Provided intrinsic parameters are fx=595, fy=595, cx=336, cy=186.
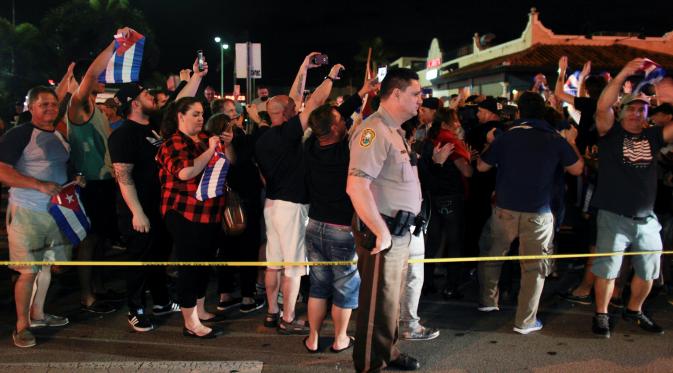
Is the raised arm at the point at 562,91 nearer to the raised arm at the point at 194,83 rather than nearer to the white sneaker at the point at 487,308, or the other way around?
the white sneaker at the point at 487,308

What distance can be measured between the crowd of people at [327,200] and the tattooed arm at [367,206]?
2 centimetres

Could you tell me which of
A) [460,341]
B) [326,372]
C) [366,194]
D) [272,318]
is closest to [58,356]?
[272,318]

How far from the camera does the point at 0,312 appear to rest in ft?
18.5

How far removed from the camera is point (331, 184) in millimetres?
4441

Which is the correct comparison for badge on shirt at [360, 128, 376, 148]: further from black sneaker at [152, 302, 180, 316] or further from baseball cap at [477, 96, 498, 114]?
baseball cap at [477, 96, 498, 114]

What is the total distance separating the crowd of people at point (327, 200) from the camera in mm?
3908

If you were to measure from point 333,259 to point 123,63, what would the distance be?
291cm

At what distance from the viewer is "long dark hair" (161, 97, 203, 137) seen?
4.72 meters

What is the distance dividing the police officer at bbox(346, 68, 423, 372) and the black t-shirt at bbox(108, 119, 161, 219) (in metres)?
2.23

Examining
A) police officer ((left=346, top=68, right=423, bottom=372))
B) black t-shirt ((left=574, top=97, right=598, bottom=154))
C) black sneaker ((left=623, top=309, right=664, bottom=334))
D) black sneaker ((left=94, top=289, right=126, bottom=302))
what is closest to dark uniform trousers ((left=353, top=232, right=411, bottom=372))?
police officer ((left=346, top=68, right=423, bottom=372))

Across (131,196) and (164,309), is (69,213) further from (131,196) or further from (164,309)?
(164,309)

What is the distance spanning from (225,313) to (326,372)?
175 cm

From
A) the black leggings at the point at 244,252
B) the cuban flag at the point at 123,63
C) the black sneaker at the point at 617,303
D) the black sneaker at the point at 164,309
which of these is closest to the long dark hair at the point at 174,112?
the cuban flag at the point at 123,63

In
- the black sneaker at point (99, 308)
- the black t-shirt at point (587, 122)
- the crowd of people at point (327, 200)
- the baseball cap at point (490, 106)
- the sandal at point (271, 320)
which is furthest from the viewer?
the baseball cap at point (490, 106)
